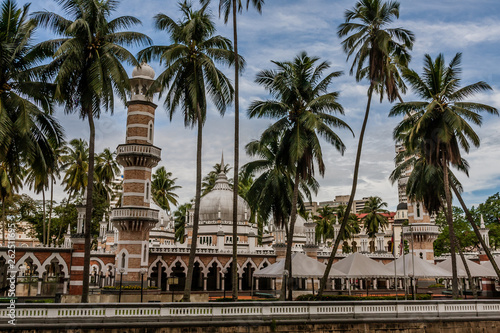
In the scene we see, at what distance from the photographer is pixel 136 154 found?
3553cm

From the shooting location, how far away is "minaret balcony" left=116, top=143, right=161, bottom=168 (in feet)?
117

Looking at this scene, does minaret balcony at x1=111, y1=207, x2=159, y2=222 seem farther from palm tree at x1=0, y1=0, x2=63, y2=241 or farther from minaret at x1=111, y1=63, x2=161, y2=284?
palm tree at x1=0, y1=0, x2=63, y2=241

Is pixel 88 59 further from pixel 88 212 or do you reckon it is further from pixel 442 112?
pixel 442 112

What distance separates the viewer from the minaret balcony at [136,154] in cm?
3562

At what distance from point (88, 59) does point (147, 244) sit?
18.4 meters

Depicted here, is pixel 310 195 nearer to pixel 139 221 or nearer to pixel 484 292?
pixel 139 221

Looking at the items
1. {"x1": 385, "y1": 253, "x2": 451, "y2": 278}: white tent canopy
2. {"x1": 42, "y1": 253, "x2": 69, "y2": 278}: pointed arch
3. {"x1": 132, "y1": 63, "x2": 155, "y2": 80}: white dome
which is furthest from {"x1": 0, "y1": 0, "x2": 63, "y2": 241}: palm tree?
{"x1": 385, "y1": 253, "x2": 451, "y2": 278}: white tent canopy

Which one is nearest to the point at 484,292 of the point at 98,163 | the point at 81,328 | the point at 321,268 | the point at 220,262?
the point at 321,268

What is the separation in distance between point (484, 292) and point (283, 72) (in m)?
30.6

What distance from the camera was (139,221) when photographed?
115ft

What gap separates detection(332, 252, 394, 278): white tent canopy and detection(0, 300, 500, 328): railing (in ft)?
20.4

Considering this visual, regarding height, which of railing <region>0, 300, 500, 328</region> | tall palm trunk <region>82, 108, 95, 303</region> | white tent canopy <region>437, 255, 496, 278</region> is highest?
tall palm trunk <region>82, 108, 95, 303</region>

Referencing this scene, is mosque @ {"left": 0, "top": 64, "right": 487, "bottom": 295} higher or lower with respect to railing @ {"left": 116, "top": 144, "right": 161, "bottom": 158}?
lower

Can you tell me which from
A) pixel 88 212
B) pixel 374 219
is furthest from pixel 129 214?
pixel 374 219
